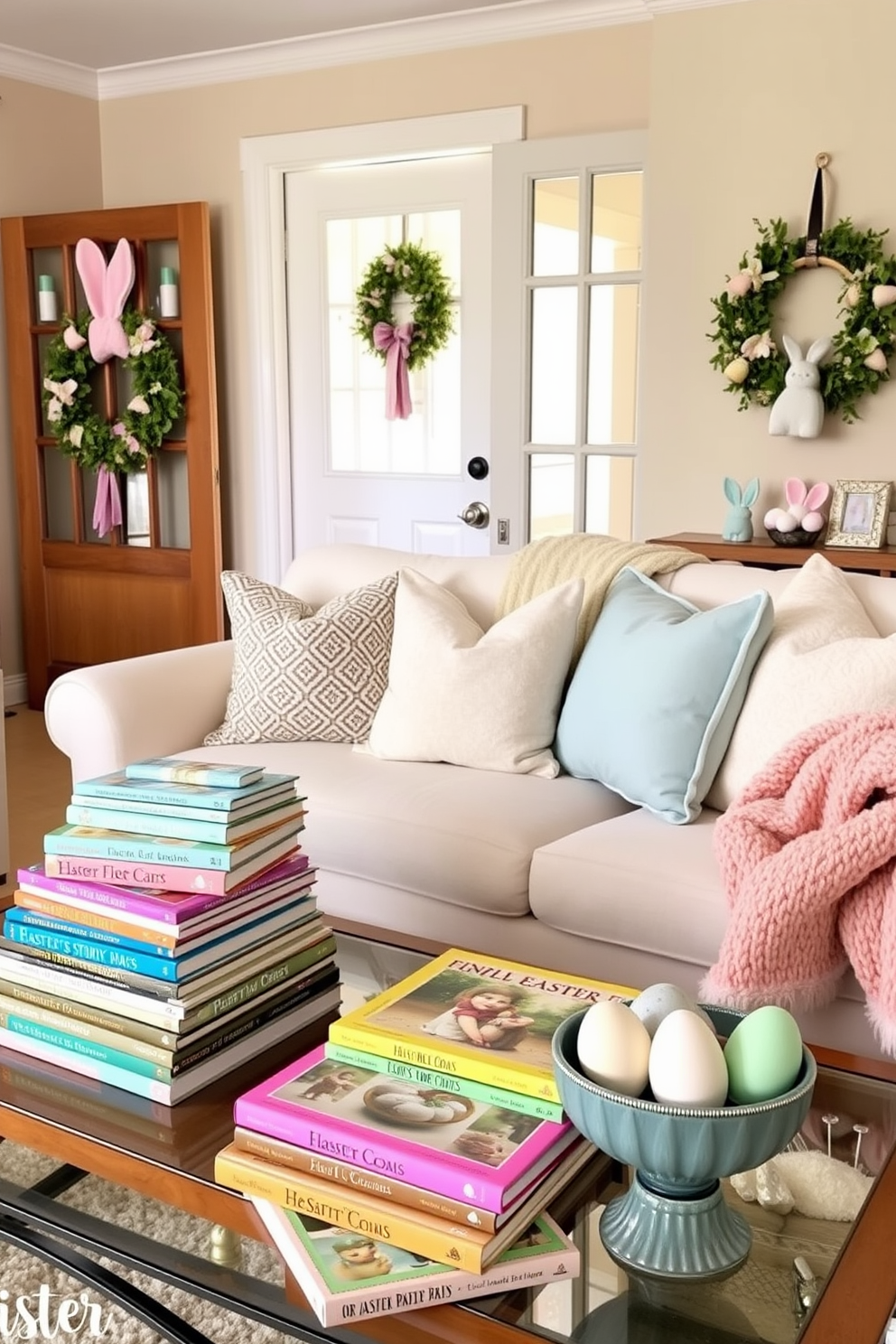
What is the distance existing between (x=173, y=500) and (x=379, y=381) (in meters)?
0.96

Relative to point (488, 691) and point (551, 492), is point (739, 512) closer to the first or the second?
point (551, 492)

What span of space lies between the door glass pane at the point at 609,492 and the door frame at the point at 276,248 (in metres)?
1.16

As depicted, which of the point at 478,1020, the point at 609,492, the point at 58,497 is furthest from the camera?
the point at 58,497

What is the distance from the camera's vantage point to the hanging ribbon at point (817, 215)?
3.66 metres

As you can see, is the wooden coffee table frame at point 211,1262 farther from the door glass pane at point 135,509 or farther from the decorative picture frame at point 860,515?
the door glass pane at point 135,509

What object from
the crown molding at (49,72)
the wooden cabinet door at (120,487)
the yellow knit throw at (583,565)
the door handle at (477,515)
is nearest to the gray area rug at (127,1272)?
the yellow knit throw at (583,565)

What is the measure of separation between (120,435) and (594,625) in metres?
2.93

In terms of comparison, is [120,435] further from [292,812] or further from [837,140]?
[292,812]

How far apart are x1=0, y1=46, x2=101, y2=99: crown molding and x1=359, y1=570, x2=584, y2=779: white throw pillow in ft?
11.3

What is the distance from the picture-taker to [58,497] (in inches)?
207

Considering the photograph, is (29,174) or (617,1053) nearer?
(617,1053)

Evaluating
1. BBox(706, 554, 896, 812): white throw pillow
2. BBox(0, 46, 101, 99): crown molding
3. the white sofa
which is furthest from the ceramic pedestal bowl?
BBox(0, 46, 101, 99): crown molding

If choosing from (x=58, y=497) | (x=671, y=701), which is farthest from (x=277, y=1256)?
(x=58, y=497)

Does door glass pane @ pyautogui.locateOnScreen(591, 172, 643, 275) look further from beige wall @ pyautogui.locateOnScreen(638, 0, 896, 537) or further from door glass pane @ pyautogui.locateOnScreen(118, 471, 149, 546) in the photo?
door glass pane @ pyautogui.locateOnScreen(118, 471, 149, 546)
